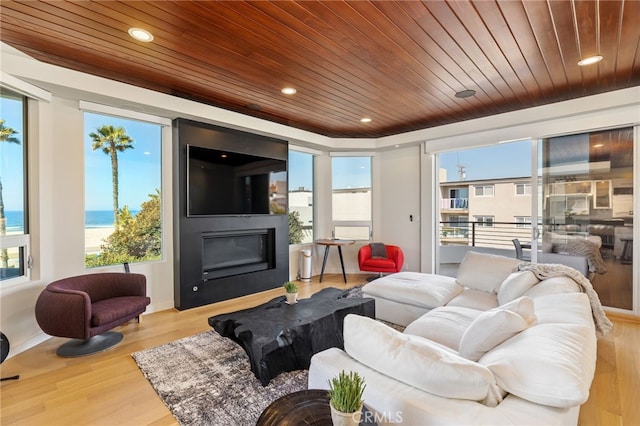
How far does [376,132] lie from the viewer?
218 inches

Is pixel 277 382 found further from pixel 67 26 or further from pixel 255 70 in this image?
pixel 67 26

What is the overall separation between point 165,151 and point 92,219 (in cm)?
118

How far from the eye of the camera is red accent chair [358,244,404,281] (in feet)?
16.2

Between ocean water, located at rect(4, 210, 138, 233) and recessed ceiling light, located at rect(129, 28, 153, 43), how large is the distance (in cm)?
206

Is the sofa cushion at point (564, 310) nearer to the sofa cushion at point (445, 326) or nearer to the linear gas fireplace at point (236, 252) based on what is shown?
the sofa cushion at point (445, 326)

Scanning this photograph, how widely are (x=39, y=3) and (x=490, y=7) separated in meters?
3.07

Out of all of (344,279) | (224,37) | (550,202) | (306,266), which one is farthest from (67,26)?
(550,202)

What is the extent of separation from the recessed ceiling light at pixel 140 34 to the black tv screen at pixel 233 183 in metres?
1.59

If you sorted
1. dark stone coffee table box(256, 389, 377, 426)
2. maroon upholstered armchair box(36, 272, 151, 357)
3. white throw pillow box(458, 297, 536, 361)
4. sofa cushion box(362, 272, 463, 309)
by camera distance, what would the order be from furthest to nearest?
sofa cushion box(362, 272, 463, 309) < maroon upholstered armchair box(36, 272, 151, 357) < white throw pillow box(458, 297, 536, 361) < dark stone coffee table box(256, 389, 377, 426)

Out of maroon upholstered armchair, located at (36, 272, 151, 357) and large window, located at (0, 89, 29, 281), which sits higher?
large window, located at (0, 89, 29, 281)

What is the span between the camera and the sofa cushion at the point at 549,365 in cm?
100

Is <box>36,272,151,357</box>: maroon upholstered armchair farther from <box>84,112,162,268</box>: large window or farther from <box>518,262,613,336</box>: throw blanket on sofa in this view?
<box>518,262,613,336</box>: throw blanket on sofa

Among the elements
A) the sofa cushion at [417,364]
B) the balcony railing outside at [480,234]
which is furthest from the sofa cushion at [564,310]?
the balcony railing outside at [480,234]

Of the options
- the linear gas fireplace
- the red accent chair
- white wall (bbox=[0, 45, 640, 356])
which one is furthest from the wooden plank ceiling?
the red accent chair
